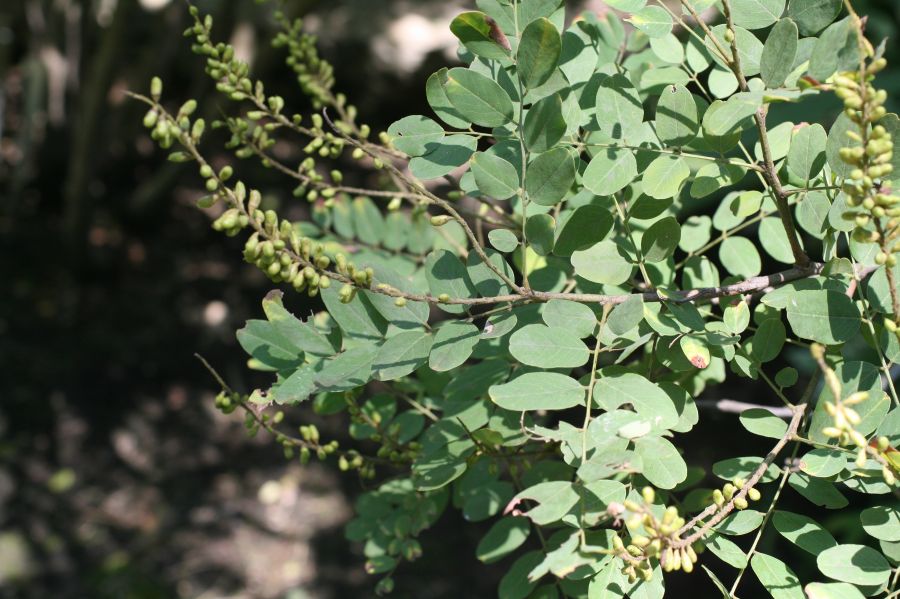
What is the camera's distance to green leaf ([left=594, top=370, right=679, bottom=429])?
29.6 inches

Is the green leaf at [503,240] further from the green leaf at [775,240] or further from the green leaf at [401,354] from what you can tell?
the green leaf at [775,240]

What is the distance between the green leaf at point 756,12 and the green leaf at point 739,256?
12.1 inches

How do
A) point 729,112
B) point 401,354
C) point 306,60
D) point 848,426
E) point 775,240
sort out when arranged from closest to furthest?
point 848,426, point 729,112, point 401,354, point 775,240, point 306,60

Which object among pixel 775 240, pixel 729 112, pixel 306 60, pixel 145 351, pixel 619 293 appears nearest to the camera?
pixel 729 112

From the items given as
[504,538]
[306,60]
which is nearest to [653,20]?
[306,60]

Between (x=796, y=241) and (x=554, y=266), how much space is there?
28 centimetres

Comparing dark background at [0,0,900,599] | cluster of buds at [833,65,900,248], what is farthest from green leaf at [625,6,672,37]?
dark background at [0,0,900,599]

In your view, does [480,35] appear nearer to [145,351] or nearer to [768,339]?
[768,339]

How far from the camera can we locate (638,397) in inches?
30.2

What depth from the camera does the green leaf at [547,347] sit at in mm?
787

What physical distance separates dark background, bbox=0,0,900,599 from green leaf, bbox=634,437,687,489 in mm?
1807

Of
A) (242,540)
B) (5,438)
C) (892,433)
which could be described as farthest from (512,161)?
(5,438)

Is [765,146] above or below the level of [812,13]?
below

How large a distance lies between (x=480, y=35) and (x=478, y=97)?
0.06 metres
